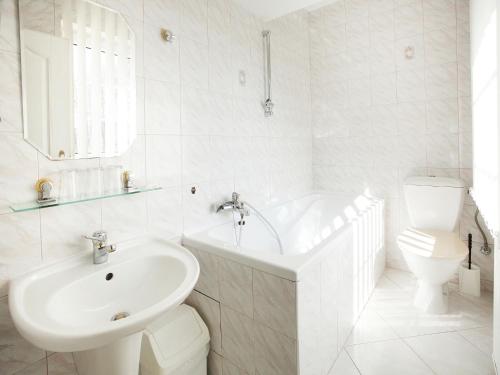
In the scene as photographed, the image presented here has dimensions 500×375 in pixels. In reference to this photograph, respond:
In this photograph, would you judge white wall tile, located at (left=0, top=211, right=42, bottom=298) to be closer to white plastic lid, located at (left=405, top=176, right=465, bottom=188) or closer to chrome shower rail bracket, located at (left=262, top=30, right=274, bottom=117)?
chrome shower rail bracket, located at (left=262, top=30, right=274, bottom=117)

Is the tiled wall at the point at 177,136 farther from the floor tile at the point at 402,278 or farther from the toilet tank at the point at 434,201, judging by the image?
the floor tile at the point at 402,278

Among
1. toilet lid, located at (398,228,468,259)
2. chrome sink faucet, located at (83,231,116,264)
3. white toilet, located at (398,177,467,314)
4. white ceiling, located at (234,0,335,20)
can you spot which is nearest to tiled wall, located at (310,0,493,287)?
white toilet, located at (398,177,467,314)

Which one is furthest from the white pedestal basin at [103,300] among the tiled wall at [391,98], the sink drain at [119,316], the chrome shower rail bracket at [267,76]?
the tiled wall at [391,98]

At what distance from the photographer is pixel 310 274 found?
1258 mm

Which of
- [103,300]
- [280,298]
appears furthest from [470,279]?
[103,300]

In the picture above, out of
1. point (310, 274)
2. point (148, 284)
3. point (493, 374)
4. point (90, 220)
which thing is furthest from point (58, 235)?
point (493, 374)

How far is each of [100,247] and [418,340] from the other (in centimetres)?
192

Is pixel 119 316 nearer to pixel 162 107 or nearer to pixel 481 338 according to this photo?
pixel 162 107

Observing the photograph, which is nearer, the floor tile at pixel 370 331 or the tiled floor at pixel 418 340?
the tiled floor at pixel 418 340

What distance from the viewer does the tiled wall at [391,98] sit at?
2.28m

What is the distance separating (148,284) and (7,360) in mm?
553

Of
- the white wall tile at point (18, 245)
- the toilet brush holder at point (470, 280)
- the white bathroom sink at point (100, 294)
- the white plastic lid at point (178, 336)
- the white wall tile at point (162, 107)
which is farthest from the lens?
the toilet brush holder at point (470, 280)

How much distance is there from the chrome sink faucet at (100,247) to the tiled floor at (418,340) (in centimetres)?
136

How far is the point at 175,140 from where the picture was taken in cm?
164
